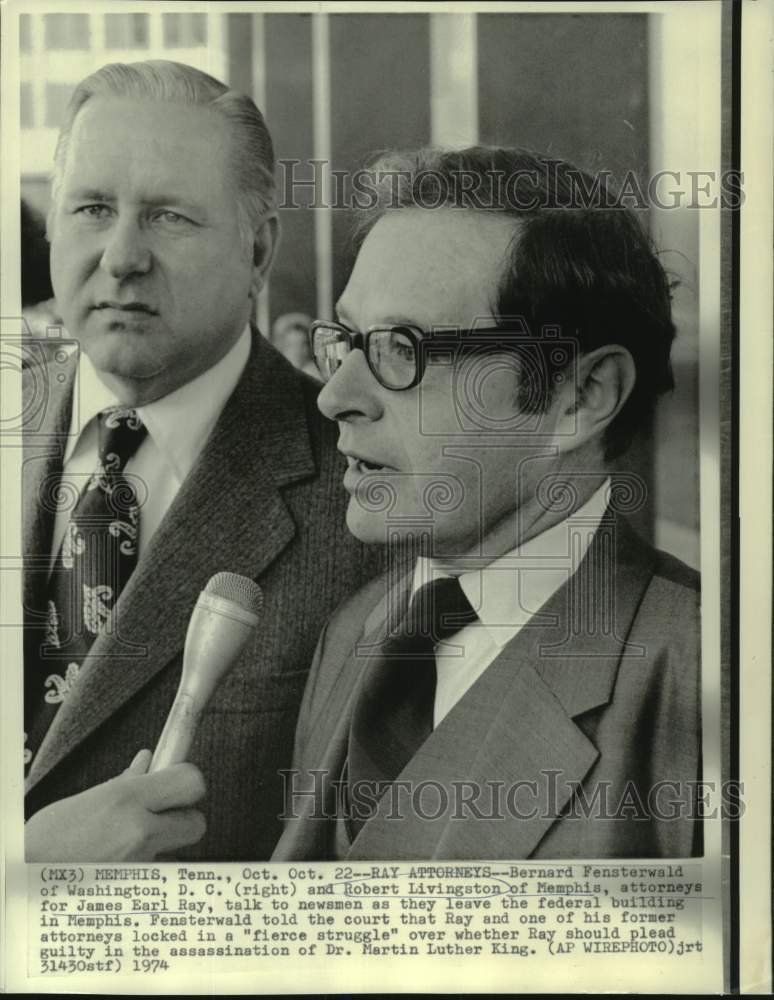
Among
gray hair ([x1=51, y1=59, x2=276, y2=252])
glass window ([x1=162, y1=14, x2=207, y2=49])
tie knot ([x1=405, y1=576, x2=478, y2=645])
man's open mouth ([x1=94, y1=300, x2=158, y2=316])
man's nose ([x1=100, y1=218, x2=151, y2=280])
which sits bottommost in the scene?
tie knot ([x1=405, y1=576, x2=478, y2=645])

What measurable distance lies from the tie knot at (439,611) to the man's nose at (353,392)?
445mm

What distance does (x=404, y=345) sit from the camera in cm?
314

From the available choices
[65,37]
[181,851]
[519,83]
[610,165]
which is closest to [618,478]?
[610,165]

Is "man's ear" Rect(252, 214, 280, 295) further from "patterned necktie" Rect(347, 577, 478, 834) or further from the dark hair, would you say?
"patterned necktie" Rect(347, 577, 478, 834)

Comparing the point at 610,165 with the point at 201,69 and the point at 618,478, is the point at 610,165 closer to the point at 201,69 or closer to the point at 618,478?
the point at 618,478

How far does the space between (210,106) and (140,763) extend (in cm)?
162

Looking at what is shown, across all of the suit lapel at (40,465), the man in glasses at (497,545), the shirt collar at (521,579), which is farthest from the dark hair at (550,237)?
the suit lapel at (40,465)

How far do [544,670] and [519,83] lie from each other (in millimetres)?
1443

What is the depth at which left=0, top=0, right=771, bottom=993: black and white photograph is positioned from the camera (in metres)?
3.16

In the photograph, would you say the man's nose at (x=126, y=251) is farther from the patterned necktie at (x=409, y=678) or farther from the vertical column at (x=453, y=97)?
the patterned necktie at (x=409, y=678)

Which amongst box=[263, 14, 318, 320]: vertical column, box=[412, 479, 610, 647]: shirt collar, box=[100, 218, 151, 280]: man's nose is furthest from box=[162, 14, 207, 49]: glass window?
box=[412, 479, 610, 647]: shirt collar

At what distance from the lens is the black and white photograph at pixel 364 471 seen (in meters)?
3.16

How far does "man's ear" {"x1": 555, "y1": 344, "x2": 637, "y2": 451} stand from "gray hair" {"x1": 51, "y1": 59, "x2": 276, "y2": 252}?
87 cm

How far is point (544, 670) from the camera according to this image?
3172 millimetres
